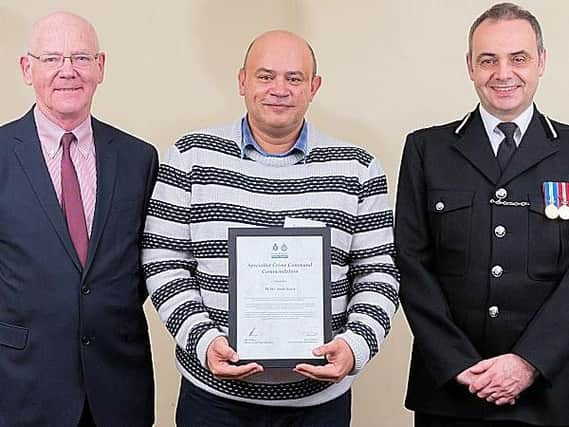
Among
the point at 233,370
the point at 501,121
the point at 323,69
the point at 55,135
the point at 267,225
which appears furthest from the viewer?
the point at 323,69

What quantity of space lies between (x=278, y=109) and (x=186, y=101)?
3.27 ft

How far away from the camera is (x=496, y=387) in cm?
211

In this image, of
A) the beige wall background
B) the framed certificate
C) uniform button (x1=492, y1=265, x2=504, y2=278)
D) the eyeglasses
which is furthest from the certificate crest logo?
the beige wall background

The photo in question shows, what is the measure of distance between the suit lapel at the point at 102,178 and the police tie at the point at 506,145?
877 mm

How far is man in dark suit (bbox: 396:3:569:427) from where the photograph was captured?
7.00ft

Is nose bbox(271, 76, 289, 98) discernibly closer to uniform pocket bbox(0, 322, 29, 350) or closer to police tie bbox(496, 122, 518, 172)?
police tie bbox(496, 122, 518, 172)

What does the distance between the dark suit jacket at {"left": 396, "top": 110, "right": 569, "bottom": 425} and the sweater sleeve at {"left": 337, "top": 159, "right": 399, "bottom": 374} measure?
10cm

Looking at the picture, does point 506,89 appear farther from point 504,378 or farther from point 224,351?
point 224,351

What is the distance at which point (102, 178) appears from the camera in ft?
7.03

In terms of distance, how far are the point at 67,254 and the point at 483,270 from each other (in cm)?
92

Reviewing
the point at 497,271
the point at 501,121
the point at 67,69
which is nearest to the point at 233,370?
the point at 497,271

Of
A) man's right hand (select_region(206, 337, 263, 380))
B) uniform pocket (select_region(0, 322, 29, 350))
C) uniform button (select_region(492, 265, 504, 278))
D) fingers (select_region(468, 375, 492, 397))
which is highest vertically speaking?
uniform button (select_region(492, 265, 504, 278))

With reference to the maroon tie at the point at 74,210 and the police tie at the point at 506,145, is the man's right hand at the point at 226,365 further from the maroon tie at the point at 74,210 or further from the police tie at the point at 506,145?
the police tie at the point at 506,145

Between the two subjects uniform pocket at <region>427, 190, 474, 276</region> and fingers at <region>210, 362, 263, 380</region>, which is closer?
fingers at <region>210, 362, 263, 380</region>
